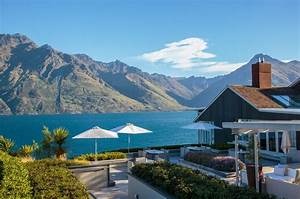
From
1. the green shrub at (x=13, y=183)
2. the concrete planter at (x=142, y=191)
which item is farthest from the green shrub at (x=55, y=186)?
the concrete planter at (x=142, y=191)

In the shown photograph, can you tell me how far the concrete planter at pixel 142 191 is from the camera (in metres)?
11.1

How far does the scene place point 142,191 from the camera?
41.3 feet

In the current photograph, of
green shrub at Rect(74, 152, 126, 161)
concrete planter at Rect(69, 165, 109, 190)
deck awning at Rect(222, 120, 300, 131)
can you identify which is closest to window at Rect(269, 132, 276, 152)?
green shrub at Rect(74, 152, 126, 161)

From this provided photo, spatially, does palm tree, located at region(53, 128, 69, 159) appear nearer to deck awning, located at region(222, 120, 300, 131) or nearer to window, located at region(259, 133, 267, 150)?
deck awning, located at region(222, 120, 300, 131)

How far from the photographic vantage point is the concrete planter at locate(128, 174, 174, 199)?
11135 mm

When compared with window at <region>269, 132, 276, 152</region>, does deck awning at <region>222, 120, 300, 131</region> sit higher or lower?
higher

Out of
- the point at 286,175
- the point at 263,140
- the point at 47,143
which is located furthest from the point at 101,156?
the point at 263,140

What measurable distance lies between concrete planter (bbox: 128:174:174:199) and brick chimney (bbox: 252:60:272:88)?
20.3 m

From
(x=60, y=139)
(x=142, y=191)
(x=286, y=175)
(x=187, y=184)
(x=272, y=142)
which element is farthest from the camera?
(x=272, y=142)

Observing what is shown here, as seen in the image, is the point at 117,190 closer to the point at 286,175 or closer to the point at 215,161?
the point at 215,161

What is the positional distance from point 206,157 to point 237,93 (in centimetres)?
964

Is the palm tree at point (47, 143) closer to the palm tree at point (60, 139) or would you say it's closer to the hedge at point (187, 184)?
the palm tree at point (60, 139)

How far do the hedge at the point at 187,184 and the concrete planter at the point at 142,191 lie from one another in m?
0.17

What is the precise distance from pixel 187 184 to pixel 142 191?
2666 millimetres
